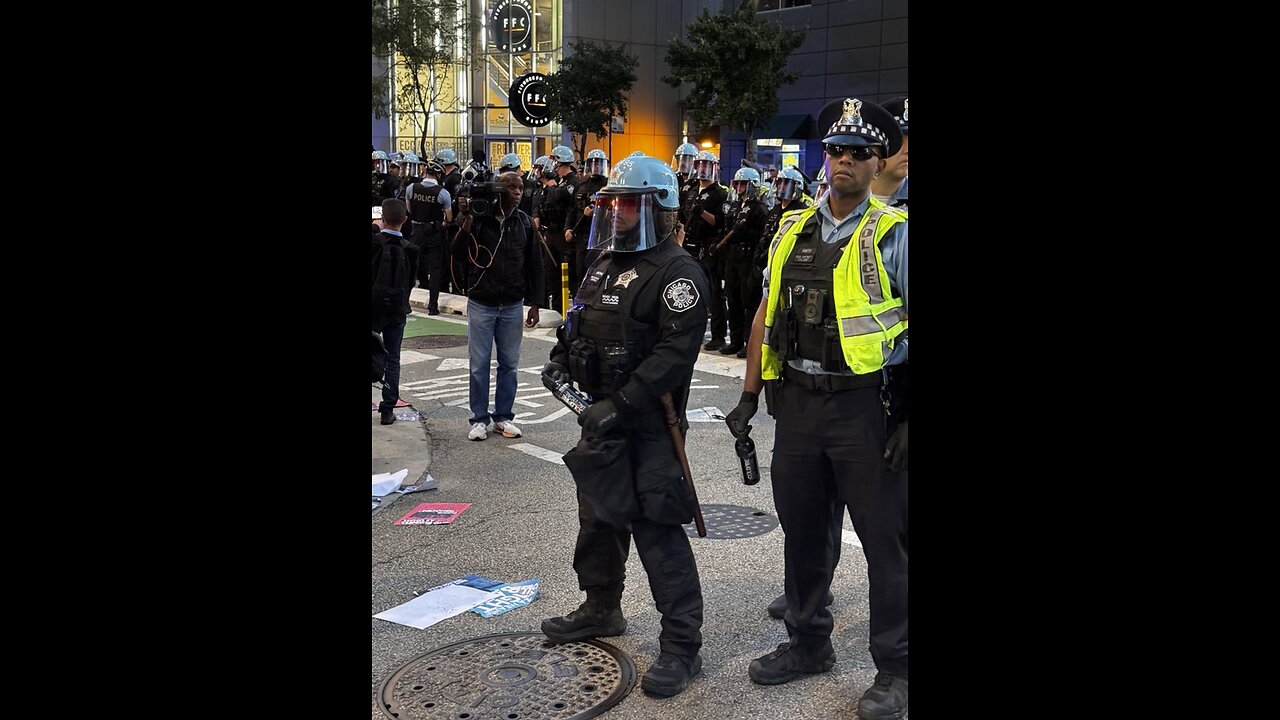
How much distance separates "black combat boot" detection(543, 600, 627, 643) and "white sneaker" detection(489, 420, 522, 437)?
13.7 ft

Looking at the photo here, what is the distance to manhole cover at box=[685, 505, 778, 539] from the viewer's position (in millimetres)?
6461

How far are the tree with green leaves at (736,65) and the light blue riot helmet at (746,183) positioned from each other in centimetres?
2131

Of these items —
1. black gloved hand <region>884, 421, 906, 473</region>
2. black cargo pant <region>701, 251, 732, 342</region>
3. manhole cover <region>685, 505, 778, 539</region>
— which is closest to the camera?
black gloved hand <region>884, 421, 906, 473</region>

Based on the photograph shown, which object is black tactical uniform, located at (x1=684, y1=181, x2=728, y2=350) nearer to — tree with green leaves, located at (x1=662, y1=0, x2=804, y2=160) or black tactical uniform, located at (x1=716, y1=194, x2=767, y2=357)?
black tactical uniform, located at (x1=716, y1=194, x2=767, y2=357)

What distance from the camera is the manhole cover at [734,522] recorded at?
6.46 m

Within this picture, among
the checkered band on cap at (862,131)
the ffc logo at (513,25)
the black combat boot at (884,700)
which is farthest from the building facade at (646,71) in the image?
the black combat boot at (884,700)

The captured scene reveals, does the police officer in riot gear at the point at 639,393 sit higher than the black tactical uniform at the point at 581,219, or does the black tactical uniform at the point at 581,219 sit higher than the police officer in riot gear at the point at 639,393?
the black tactical uniform at the point at 581,219

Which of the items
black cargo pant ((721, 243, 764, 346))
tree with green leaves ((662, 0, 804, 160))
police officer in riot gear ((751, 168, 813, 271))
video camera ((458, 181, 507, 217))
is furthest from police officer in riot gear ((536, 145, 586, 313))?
tree with green leaves ((662, 0, 804, 160))

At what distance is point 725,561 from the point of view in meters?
5.96

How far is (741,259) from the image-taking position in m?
12.9

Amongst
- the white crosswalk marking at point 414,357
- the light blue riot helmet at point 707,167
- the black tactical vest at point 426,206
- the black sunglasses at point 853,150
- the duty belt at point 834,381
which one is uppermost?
the light blue riot helmet at point 707,167

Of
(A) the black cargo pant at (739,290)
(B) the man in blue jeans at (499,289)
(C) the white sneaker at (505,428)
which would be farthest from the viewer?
(A) the black cargo pant at (739,290)

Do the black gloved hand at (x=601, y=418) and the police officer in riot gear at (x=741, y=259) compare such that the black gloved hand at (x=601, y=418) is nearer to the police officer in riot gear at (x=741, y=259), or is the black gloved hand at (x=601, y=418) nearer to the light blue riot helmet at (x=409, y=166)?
the police officer in riot gear at (x=741, y=259)
